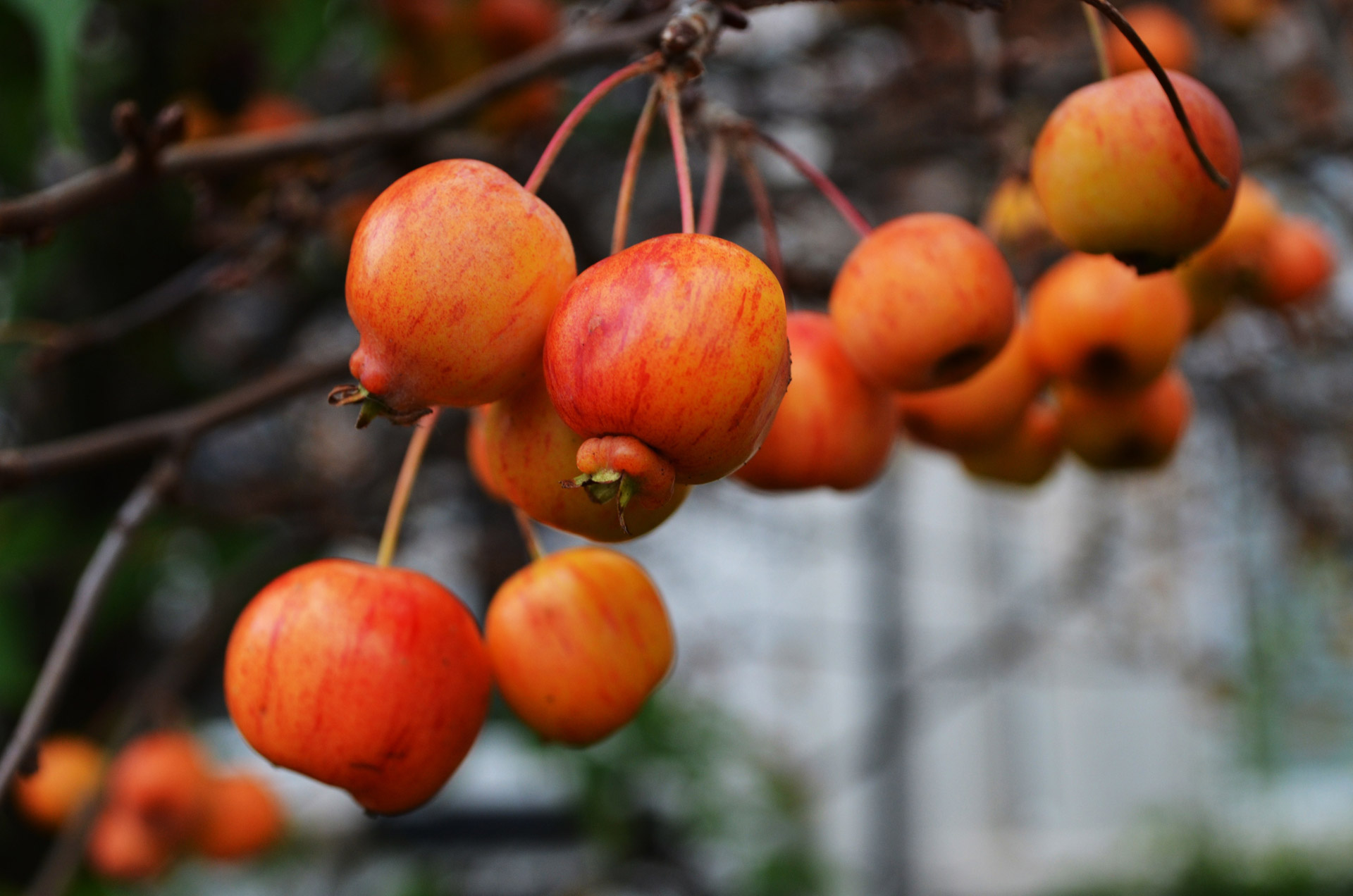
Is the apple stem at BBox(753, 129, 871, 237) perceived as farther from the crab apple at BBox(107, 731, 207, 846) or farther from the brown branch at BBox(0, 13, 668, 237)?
the crab apple at BBox(107, 731, 207, 846)

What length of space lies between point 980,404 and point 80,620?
2.12 ft

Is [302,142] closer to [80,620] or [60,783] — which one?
[80,620]

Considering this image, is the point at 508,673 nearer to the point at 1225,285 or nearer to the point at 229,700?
the point at 229,700

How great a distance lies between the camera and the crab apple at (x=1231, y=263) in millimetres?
1089

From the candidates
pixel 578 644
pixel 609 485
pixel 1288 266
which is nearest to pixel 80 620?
pixel 578 644

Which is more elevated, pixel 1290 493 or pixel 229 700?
pixel 229 700

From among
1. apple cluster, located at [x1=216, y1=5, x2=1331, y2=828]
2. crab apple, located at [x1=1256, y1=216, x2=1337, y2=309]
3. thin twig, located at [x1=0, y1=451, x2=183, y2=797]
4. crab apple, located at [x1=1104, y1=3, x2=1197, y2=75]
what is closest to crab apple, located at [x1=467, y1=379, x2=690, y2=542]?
apple cluster, located at [x1=216, y1=5, x2=1331, y2=828]

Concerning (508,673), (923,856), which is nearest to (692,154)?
(508,673)

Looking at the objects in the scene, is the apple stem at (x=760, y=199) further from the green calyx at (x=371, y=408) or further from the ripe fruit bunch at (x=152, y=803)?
the ripe fruit bunch at (x=152, y=803)

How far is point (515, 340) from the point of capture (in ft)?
1.63

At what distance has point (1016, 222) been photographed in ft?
3.82

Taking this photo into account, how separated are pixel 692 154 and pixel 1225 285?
1.56 m

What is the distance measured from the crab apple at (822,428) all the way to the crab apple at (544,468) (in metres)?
0.15

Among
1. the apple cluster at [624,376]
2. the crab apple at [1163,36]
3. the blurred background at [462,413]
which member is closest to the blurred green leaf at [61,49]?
the blurred background at [462,413]
